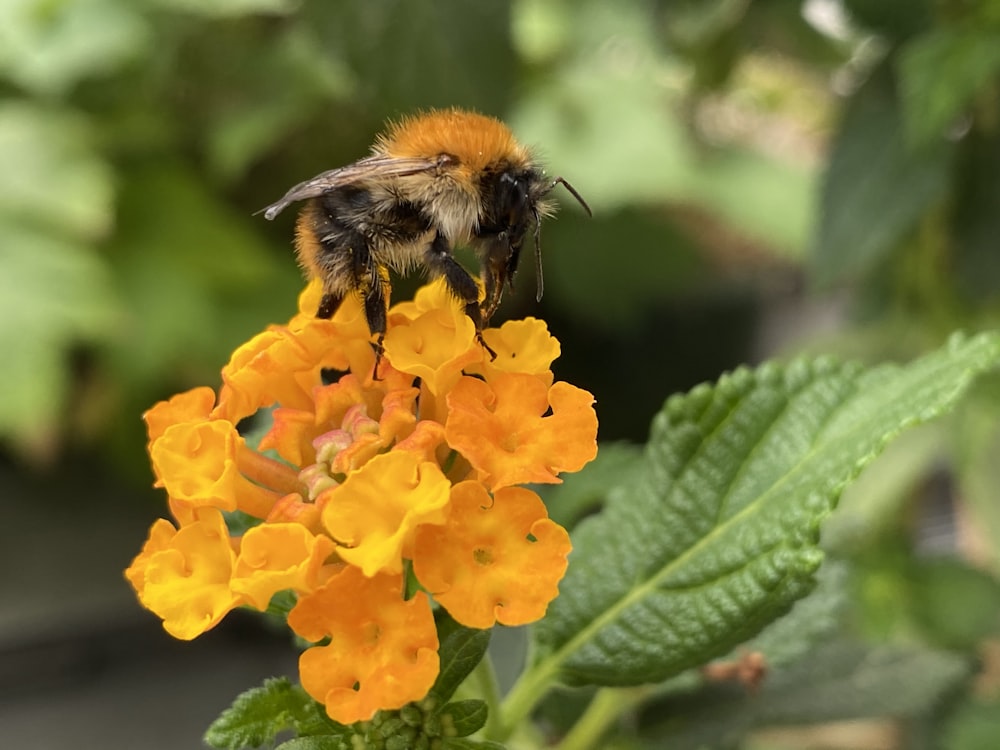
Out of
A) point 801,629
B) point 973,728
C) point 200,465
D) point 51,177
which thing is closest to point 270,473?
point 200,465

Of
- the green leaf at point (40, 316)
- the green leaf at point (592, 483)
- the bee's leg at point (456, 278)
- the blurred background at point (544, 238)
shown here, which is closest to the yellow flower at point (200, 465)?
the bee's leg at point (456, 278)

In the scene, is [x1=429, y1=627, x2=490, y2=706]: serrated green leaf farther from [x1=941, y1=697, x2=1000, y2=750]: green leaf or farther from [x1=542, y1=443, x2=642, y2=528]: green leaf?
[x1=941, y1=697, x2=1000, y2=750]: green leaf

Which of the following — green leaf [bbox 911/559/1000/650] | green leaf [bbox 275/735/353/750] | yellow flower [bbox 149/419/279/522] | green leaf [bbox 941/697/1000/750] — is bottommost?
green leaf [bbox 941/697/1000/750]

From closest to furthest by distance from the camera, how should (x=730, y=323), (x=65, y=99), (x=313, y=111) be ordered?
(x=313, y=111) < (x=65, y=99) < (x=730, y=323)

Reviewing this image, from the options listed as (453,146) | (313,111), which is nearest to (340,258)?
(453,146)

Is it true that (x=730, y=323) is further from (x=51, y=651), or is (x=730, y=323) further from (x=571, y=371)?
(x=51, y=651)

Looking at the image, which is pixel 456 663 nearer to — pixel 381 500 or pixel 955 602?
pixel 381 500

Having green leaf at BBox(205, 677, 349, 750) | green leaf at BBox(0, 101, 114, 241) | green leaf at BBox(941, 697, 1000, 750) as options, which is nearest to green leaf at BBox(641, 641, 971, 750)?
green leaf at BBox(941, 697, 1000, 750)
